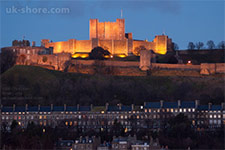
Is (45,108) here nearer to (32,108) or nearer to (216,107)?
(32,108)

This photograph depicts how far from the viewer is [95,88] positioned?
8625 centimetres

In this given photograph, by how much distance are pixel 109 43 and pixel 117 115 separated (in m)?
36.3

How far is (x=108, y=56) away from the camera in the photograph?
102250 mm

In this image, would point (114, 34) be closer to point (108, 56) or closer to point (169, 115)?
point (108, 56)

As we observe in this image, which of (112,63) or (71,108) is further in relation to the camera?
(112,63)

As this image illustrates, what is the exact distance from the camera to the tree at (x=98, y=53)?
98.9m

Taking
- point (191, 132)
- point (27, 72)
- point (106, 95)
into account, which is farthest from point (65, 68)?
point (191, 132)

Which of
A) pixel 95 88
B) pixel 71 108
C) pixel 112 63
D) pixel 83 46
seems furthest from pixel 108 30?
pixel 71 108

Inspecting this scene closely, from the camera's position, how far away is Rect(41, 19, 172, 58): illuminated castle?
105 m

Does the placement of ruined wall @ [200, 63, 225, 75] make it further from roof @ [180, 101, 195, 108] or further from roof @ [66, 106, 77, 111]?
roof @ [66, 106, 77, 111]

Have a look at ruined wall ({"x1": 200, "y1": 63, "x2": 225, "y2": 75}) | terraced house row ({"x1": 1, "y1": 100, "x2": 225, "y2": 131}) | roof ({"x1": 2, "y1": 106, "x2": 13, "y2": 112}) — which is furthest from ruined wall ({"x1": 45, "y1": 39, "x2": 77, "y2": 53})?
terraced house row ({"x1": 1, "y1": 100, "x2": 225, "y2": 131})

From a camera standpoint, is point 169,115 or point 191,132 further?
point 169,115

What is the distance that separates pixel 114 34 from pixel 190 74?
17577mm

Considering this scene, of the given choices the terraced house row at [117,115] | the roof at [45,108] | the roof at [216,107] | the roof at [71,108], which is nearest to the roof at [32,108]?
the terraced house row at [117,115]
